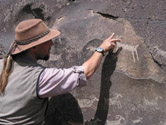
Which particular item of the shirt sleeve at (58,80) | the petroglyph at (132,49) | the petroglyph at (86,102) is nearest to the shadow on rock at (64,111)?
the petroglyph at (86,102)

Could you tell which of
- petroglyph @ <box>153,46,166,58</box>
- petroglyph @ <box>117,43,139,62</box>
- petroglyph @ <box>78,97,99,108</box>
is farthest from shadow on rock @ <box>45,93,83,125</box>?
petroglyph @ <box>153,46,166,58</box>

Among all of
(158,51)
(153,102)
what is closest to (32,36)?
(158,51)

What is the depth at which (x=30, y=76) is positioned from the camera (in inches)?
72.2

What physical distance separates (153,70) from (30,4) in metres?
1.80

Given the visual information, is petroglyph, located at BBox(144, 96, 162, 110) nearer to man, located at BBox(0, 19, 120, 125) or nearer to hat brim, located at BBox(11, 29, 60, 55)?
man, located at BBox(0, 19, 120, 125)

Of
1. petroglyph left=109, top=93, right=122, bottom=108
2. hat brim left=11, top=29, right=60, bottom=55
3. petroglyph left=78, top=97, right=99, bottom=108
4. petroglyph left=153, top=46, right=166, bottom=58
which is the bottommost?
petroglyph left=78, top=97, right=99, bottom=108

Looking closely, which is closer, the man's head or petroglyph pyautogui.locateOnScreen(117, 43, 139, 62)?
the man's head

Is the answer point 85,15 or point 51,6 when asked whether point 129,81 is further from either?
point 51,6

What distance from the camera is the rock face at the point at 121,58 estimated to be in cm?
212

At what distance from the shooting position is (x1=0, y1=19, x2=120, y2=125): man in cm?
182

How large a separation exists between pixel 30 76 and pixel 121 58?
85cm

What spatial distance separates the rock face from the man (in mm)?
360

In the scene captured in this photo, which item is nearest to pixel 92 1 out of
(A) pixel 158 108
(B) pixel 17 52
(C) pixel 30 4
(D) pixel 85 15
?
(D) pixel 85 15

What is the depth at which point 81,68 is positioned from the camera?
1.87 m
